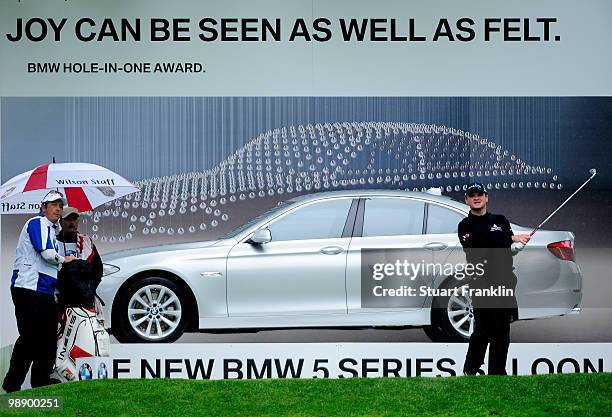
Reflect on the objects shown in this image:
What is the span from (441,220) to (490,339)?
1.15 m

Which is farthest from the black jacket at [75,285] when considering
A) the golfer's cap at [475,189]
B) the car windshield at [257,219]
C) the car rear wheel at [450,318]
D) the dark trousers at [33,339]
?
the golfer's cap at [475,189]

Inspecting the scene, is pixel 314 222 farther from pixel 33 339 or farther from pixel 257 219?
pixel 33 339

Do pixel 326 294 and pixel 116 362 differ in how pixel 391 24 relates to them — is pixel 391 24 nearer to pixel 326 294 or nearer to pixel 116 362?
pixel 326 294

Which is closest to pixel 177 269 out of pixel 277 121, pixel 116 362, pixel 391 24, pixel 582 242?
pixel 116 362

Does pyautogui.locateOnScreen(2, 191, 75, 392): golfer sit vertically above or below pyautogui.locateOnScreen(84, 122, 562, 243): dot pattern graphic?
below

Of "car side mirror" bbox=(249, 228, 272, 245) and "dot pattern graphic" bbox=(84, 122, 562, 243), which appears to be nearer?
"car side mirror" bbox=(249, 228, 272, 245)

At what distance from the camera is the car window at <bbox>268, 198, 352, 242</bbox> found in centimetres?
959

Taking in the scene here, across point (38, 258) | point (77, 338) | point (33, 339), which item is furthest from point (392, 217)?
point (33, 339)

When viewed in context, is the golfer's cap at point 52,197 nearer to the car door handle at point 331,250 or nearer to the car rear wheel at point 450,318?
the car door handle at point 331,250

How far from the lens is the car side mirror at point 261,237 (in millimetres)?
9492

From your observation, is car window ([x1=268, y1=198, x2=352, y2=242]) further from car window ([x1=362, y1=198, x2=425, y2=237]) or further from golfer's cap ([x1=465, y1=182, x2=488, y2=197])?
golfer's cap ([x1=465, y1=182, x2=488, y2=197])

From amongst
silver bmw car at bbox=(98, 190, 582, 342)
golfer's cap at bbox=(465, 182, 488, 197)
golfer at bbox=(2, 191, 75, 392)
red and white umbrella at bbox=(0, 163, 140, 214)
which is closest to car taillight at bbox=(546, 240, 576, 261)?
silver bmw car at bbox=(98, 190, 582, 342)

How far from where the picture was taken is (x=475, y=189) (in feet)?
31.6

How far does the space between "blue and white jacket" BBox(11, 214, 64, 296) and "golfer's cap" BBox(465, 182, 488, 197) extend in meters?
3.64
